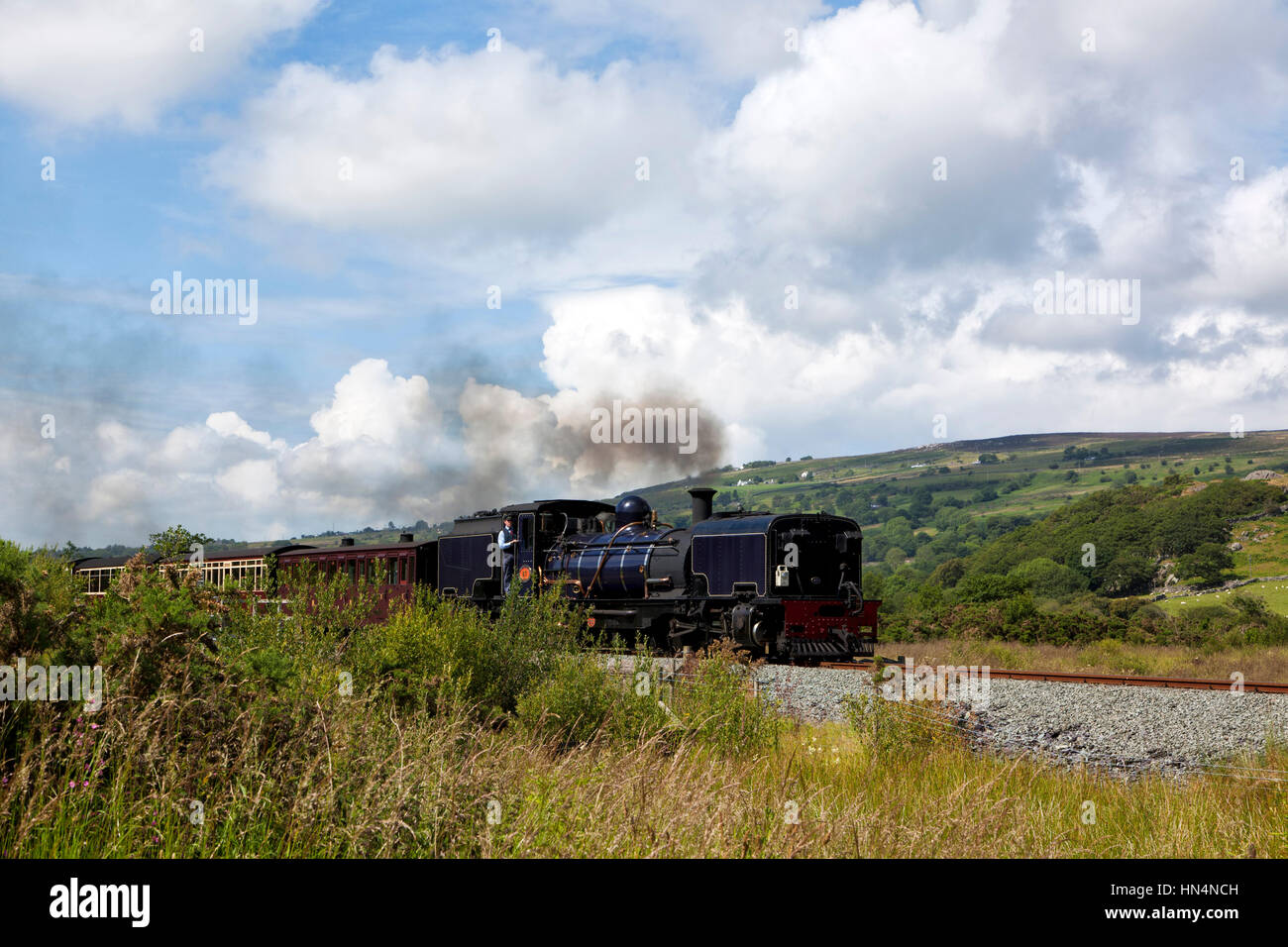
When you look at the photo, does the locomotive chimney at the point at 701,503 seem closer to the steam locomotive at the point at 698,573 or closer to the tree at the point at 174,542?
the steam locomotive at the point at 698,573

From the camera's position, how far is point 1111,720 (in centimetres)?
1368

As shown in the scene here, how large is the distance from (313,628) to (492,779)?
A: 7.46 m

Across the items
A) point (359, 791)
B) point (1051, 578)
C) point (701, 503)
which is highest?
point (701, 503)

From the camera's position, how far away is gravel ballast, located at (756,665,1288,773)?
12188mm

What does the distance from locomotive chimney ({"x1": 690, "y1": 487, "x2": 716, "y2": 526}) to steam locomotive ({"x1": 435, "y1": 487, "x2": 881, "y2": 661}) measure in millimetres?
30

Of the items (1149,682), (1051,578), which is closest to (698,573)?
(1149,682)

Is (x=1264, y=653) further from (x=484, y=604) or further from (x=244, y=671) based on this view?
(x=244, y=671)

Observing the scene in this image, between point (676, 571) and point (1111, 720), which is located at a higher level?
point (676, 571)

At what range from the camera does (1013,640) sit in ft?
97.6

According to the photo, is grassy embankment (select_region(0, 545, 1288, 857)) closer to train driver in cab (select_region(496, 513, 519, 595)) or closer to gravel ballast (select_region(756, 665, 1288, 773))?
gravel ballast (select_region(756, 665, 1288, 773))

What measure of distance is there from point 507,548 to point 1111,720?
16.6 meters

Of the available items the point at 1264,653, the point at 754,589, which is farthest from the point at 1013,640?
the point at 754,589

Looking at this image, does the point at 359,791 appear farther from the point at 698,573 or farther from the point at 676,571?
the point at 676,571

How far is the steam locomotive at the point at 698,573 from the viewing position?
2186cm
